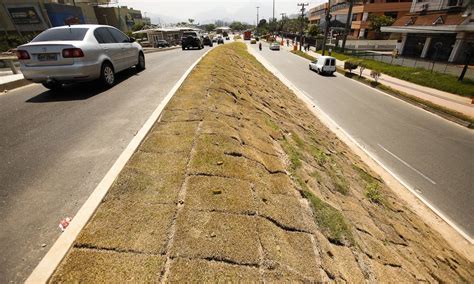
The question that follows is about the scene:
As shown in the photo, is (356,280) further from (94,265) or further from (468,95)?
(468,95)

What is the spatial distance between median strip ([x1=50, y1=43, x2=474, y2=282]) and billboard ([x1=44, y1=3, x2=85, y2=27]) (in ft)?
177

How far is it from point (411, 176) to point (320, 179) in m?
5.03

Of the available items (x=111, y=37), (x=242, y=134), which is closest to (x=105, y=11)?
(x=111, y=37)

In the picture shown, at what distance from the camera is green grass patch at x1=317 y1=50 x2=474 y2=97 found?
17625mm

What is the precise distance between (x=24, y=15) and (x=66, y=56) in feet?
181

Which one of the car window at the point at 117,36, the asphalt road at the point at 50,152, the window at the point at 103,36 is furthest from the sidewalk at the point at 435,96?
the window at the point at 103,36

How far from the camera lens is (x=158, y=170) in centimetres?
343

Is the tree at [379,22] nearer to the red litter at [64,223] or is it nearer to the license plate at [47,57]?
the license plate at [47,57]

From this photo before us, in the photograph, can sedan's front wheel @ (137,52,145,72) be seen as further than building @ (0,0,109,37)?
No

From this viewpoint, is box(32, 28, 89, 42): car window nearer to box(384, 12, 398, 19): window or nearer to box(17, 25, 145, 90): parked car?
box(17, 25, 145, 90): parked car

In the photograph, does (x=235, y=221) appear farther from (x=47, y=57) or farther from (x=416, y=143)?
(x=416, y=143)

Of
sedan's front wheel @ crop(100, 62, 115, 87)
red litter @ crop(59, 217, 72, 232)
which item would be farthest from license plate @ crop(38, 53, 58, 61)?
red litter @ crop(59, 217, 72, 232)

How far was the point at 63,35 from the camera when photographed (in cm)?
617

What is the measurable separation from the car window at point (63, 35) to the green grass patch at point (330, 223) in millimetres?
6885
